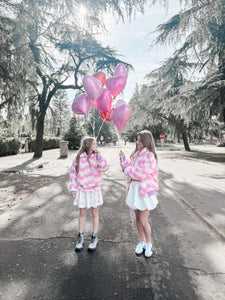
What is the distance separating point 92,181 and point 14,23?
752cm

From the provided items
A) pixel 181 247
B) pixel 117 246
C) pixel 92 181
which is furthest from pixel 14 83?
pixel 181 247

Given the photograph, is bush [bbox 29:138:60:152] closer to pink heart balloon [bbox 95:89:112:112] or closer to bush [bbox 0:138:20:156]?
bush [bbox 0:138:20:156]

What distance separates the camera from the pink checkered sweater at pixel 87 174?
303 centimetres

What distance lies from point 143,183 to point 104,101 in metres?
1.86

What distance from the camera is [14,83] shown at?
8.58 meters

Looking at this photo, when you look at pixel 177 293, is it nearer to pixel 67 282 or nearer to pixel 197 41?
pixel 67 282

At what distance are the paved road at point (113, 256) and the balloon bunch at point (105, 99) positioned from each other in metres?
2.02

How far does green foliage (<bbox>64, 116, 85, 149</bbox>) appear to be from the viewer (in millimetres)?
29703

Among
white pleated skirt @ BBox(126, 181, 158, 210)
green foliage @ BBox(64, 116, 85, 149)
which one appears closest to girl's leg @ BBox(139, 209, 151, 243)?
white pleated skirt @ BBox(126, 181, 158, 210)

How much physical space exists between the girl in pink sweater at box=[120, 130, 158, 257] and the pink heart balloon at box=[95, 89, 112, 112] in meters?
1.29

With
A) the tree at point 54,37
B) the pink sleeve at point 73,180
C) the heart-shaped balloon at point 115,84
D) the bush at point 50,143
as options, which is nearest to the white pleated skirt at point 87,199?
the pink sleeve at point 73,180

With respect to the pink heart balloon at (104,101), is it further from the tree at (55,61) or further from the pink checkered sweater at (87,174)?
the tree at (55,61)

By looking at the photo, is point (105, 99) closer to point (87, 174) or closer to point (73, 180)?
point (87, 174)

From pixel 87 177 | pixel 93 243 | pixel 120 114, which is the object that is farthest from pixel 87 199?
pixel 120 114
